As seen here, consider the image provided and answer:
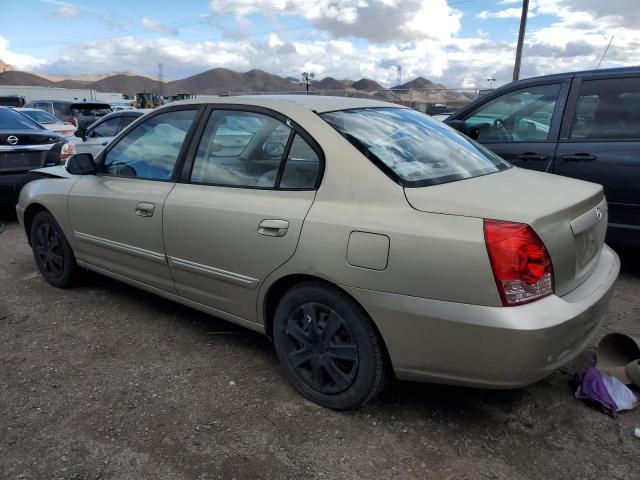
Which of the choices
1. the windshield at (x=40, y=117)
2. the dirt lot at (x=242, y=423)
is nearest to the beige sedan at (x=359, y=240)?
the dirt lot at (x=242, y=423)

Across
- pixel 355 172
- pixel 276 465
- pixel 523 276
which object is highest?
pixel 355 172

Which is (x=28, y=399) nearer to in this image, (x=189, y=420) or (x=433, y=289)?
(x=189, y=420)

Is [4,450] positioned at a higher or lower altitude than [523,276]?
lower

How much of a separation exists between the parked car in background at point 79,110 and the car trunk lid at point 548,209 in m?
16.6

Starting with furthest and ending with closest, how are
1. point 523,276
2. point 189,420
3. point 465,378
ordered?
point 189,420, point 465,378, point 523,276

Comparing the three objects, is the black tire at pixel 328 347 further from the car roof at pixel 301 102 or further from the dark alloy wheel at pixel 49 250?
the dark alloy wheel at pixel 49 250

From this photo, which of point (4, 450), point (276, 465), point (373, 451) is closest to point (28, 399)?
point (4, 450)

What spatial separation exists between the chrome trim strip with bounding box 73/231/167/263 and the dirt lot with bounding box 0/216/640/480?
0.57m

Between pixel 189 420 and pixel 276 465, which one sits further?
pixel 189 420

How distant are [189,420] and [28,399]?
92 cm

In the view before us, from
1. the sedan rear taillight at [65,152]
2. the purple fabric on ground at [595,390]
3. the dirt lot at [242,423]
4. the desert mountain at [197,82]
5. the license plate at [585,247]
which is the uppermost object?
the desert mountain at [197,82]

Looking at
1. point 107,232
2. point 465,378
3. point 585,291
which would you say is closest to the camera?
point 465,378

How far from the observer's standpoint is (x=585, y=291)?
237 centimetres

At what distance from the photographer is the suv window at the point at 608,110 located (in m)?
4.21
